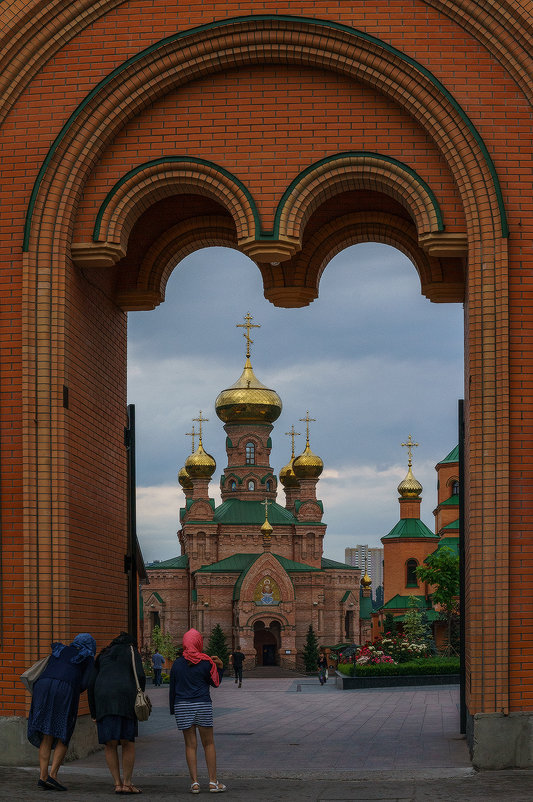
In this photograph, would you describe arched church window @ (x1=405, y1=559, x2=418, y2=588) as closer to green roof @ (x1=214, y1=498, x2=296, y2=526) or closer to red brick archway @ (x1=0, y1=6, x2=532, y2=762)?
green roof @ (x1=214, y1=498, x2=296, y2=526)

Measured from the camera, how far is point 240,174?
38.7 feet

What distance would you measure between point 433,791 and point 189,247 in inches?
272

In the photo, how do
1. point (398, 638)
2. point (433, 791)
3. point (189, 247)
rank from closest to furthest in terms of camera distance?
point (433, 791), point (189, 247), point (398, 638)

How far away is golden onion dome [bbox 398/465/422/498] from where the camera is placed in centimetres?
7700

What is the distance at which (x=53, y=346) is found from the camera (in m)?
11.4

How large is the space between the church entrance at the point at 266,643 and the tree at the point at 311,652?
199 centimetres

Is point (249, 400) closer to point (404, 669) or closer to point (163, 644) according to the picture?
point (163, 644)

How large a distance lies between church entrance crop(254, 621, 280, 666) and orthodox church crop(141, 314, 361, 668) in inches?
2.2

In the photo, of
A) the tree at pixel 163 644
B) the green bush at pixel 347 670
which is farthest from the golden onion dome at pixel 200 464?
the green bush at pixel 347 670

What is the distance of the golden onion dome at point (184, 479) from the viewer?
79.1m

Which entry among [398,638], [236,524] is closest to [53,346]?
[398,638]

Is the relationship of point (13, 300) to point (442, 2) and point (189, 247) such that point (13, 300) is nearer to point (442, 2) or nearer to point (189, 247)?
point (189, 247)

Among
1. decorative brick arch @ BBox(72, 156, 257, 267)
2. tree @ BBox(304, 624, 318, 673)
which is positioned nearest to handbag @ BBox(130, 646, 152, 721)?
decorative brick arch @ BBox(72, 156, 257, 267)

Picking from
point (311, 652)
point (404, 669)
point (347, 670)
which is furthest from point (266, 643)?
Result: point (404, 669)
